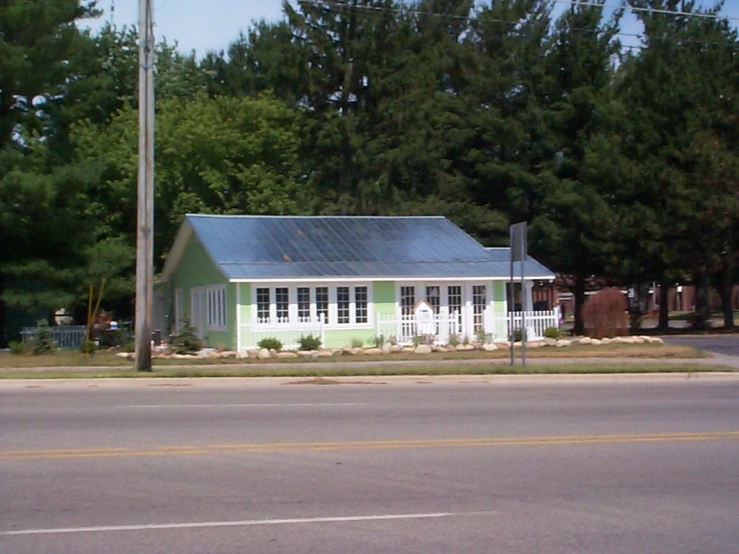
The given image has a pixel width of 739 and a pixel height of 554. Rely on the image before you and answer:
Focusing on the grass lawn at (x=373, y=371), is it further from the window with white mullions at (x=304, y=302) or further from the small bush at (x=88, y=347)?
the window with white mullions at (x=304, y=302)

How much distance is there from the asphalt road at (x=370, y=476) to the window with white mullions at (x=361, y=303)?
16.7 m

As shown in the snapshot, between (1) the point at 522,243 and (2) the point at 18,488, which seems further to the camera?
(1) the point at 522,243

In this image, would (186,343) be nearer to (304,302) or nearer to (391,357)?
(304,302)

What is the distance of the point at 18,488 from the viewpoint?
955 cm

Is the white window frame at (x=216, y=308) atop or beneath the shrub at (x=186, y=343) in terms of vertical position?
atop

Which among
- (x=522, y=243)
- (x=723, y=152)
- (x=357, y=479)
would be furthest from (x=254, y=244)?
(x=357, y=479)

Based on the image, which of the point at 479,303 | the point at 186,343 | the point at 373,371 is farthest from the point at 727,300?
the point at 373,371

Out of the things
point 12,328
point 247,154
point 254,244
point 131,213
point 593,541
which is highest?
point 247,154

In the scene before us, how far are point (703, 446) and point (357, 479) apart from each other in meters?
4.66

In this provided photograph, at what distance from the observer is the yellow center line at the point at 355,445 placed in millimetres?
11398

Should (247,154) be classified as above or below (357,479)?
above

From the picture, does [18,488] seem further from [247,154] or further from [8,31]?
[247,154]

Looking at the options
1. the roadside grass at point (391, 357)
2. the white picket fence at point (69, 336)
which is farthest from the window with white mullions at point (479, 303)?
the white picket fence at point (69, 336)

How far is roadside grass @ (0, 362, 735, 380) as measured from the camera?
22031mm
